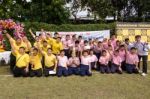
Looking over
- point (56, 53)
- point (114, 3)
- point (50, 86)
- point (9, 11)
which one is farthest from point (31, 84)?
point (114, 3)

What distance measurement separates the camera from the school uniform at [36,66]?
16.2 meters

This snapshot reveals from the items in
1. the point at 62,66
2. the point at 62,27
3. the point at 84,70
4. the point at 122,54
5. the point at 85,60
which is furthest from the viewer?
the point at 62,27

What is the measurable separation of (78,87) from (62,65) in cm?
248

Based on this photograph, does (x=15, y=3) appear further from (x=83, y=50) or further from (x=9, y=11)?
(x=83, y=50)

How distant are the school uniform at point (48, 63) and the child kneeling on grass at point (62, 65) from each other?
198 millimetres

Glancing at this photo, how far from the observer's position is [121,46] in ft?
57.7

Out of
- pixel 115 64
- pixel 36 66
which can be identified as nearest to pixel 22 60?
pixel 36 66

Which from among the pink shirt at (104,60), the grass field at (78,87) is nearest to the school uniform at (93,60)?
the pink shirt at (104,60)

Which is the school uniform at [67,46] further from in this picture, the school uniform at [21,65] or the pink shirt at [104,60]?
the school uniform at [21,65]

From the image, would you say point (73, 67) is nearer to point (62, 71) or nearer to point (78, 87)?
point (62, 71)

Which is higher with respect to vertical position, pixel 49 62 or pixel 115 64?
pixel 49 62

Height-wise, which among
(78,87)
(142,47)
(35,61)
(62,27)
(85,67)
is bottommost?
(78,87)

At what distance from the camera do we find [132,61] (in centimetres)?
1744

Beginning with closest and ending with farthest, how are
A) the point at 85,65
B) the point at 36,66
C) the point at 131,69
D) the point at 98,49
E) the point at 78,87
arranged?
the point at 78,87, the point at 36,66, the point at 85,65, the point at 131,69, the point at 98,49
